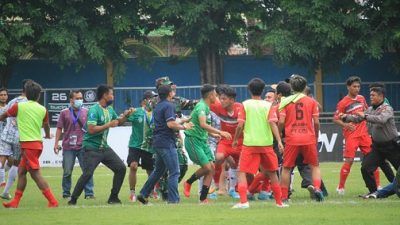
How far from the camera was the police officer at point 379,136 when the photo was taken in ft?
59.5

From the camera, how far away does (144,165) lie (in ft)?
65.9

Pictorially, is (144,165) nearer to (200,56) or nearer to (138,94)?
(138,94)

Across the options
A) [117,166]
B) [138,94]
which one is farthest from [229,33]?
[117,166]

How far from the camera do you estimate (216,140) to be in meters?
20.6

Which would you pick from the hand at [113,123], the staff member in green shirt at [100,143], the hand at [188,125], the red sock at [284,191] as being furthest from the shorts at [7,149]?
the red sock at [284,191]

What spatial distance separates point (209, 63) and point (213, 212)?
73.3 ft

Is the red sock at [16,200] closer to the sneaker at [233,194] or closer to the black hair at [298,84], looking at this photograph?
the sneaker at [233,194]

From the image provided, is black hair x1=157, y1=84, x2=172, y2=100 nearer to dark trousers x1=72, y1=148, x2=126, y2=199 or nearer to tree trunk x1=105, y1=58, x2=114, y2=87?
dark trousers x1=72, y1=148, x2=126, y2=199

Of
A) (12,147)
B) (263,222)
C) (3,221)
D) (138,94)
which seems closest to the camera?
(263,222)

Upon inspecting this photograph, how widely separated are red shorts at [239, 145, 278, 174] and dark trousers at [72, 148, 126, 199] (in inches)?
106

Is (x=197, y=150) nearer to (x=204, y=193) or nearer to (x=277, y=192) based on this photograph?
(x=204, y=193)

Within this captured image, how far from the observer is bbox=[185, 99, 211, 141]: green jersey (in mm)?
18109

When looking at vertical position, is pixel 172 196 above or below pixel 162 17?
below

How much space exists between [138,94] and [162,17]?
3462mm
